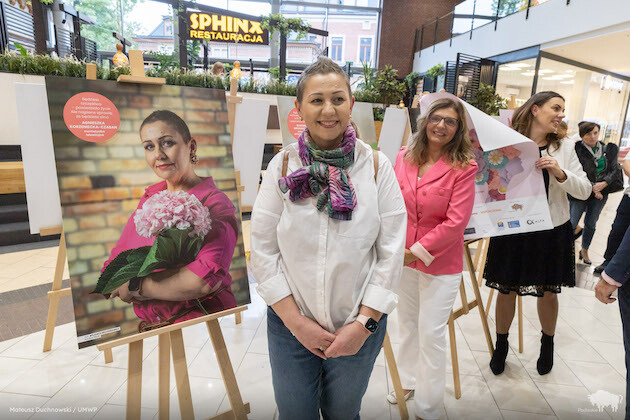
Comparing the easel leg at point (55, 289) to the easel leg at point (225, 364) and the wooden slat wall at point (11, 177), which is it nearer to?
the easel leg at point (225, 364)

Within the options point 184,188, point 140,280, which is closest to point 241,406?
point 140,280

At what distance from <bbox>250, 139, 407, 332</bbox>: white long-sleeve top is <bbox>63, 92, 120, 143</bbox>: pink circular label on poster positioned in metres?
0.77

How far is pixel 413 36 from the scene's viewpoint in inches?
581

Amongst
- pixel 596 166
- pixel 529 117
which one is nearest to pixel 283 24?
pixel 596 166

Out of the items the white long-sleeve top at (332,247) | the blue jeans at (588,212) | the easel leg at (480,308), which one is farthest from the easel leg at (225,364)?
the blue jeans at (588,212)

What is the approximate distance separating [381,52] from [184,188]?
15052 millimetres

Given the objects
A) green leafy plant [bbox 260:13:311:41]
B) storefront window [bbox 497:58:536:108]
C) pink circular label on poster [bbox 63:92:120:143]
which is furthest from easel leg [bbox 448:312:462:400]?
green leafy plant [bbox 260:13:311:41]

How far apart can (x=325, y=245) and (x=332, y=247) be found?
0.07ft

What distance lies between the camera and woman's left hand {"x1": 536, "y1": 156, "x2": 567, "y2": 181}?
6.12 ft

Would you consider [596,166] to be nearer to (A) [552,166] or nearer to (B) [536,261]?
(B) [536,261]

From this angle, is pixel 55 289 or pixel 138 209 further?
pixel 55 289

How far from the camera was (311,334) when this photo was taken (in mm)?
1102

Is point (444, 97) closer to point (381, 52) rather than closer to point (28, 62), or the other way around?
point (28, 62)

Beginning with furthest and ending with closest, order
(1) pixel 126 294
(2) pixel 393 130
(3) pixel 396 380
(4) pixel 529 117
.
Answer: (2) pixel 393 130
(4) pixel 529 117
(3) pixel 396 380
(1) pixel 126 294
